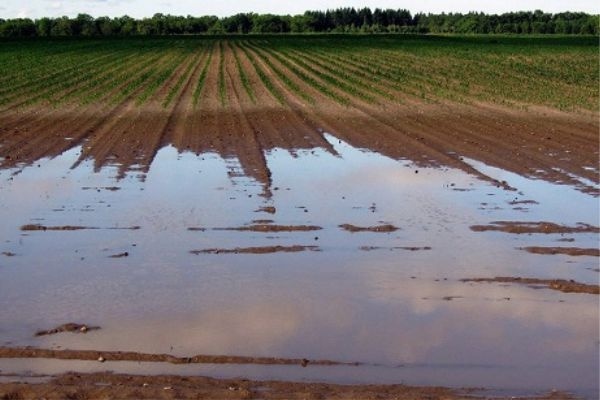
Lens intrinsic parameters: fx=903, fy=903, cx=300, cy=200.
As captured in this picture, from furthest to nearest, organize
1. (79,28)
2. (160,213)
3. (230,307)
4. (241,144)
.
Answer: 1. (79,28)
2. (241,144)
3. (160,213)
4. (230,307)

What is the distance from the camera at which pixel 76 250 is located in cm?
1119

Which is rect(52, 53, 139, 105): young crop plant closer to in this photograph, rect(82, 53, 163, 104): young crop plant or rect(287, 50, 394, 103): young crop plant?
rect(82, 53, 163, 104): young crop plant

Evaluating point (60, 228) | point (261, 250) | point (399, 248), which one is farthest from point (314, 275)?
point (60, 228)

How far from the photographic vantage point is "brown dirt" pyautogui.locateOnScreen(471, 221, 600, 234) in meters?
11.9

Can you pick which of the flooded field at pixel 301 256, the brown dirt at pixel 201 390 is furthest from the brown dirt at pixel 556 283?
the brown dirt at pixel 201 390

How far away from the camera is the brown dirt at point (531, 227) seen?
38.9 feet

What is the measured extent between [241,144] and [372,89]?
1512 centimetres

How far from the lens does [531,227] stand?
476 inches

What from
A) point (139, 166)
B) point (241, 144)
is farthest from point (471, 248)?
point (241, 144)

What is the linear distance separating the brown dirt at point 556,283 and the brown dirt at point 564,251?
1.15 m

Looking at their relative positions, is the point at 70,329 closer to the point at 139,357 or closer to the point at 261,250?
the point at 139,357

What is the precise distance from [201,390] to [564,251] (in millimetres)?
5760

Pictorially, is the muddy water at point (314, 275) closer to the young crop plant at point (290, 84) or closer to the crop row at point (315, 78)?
the crop row at point (315, 78)

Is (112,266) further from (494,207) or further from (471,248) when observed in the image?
(494,207)
